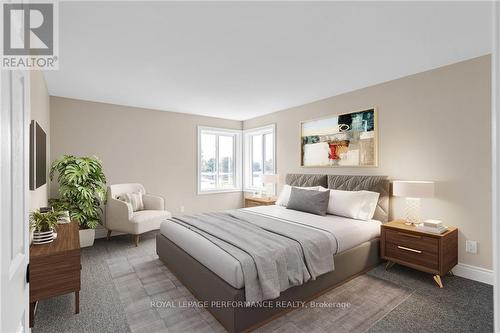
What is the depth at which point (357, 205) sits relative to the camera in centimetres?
341

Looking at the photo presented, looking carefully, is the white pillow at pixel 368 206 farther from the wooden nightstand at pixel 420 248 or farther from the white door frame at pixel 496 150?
the white door frame at pixel 496 150

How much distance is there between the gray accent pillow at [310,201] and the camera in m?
3.63

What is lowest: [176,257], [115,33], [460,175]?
[176,257]

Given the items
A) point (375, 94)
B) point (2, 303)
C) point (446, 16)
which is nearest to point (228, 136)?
point (375, 94)

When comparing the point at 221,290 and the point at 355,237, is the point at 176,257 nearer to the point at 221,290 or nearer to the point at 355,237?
the point at 221,290

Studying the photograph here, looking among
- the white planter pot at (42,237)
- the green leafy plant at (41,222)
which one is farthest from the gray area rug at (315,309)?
the green leafy plant at (41,222)

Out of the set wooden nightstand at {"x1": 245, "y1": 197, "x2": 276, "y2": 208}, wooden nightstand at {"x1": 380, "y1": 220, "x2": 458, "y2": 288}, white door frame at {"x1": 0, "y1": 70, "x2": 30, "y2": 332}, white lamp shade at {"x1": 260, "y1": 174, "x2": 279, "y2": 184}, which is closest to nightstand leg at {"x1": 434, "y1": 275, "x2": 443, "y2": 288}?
wooden nightstand at {"x1": 380, "y1": 220, "x2": 458, "y2": 288}

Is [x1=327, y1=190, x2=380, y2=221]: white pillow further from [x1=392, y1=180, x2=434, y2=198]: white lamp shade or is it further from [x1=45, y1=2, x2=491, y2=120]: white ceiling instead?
[x1=45, y1=2, x2=491, y2=120]: white ceiling

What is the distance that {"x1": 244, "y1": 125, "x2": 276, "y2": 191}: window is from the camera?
5.78m

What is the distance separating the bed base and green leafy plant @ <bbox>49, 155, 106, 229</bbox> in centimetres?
140

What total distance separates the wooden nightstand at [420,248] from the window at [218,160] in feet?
13.0

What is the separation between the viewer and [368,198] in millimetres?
3416

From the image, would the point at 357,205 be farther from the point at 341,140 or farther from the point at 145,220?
the point at 145,220

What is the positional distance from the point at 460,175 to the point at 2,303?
153 inches
